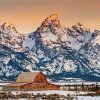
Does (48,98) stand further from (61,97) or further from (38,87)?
(38,87)

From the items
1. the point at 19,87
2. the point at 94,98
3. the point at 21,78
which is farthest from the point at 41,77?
the point at 94,98

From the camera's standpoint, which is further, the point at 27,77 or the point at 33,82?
the point at 27,77

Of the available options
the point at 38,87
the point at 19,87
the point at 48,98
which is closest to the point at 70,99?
the point at 48,98

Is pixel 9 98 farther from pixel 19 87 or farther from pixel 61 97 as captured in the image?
pixel 19 87

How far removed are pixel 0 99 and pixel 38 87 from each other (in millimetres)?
59123

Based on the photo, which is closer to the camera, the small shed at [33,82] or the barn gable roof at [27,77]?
the small shed at [33,82]

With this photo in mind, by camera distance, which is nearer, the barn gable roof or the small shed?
the small shed

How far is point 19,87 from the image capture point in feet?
464

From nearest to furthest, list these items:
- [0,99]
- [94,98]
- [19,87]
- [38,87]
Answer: [0,99] → [94,98] → [19,87] → [38,87]

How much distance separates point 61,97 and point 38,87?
53.9 meters

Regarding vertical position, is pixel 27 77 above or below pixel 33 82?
above

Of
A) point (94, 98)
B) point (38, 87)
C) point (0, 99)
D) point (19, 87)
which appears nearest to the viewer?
point (0, 99)

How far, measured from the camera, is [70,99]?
315 ft

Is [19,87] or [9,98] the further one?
[19,87]
